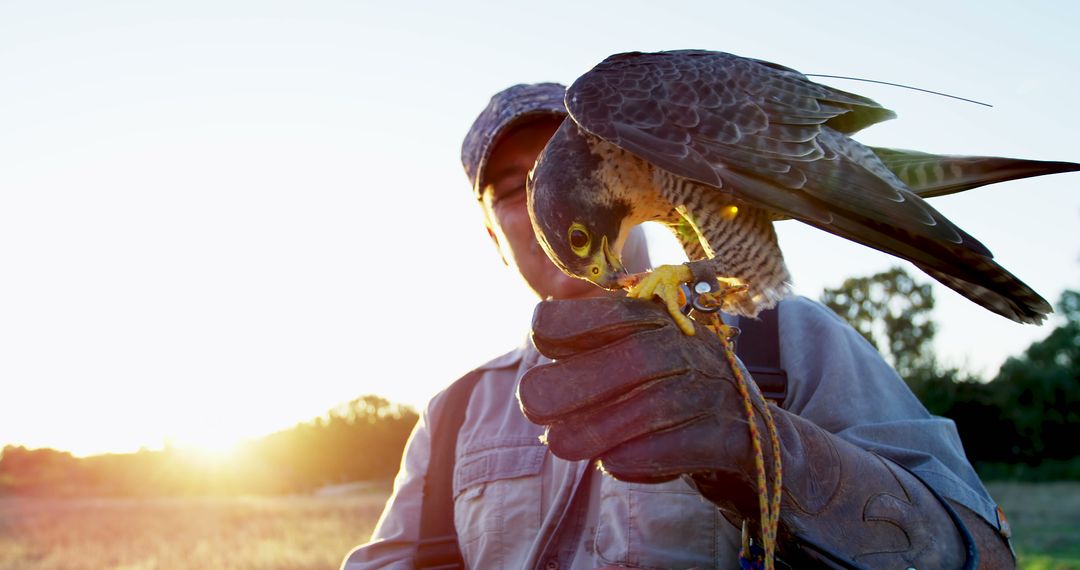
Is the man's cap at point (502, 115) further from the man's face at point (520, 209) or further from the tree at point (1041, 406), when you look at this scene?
the tree at point (1041, 406)

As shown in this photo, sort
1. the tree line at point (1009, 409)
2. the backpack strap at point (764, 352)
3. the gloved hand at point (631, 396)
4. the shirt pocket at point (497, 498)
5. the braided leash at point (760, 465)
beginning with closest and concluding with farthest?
the braided leash at point (760, 465) < the gloved hand at point (631, 396) < the backpack strap at point (764, 352) < the shirt pocket at point (497, 498) < the tree line at point (1009, 409)

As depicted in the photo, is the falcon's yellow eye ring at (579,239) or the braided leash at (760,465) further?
the falcon's yellow eye ring at (579,239)

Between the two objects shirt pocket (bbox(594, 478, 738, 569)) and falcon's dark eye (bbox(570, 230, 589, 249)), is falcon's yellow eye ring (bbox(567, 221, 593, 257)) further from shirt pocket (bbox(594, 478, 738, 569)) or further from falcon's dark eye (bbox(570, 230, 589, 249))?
shirt pocket (bbox(594, 478, 738, 569))

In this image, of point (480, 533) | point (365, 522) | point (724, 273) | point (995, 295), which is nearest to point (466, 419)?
point (480, 533)

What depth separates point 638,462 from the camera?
1826 mm

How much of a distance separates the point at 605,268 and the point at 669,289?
63 cm

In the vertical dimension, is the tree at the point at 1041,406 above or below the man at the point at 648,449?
below

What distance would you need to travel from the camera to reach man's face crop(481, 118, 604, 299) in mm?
3076

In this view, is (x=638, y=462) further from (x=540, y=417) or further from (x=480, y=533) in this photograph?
(x=480, y=533)

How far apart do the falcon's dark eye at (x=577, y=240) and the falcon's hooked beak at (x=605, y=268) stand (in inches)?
2.1

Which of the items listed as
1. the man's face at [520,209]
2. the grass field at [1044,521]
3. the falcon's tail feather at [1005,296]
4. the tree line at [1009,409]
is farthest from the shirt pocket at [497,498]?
the tree line at [1009,409]

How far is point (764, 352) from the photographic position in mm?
2447

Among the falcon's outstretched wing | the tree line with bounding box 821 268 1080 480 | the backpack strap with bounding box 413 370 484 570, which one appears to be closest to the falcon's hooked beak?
the falcon's outstretched wing

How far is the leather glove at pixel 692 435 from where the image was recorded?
1840mm
